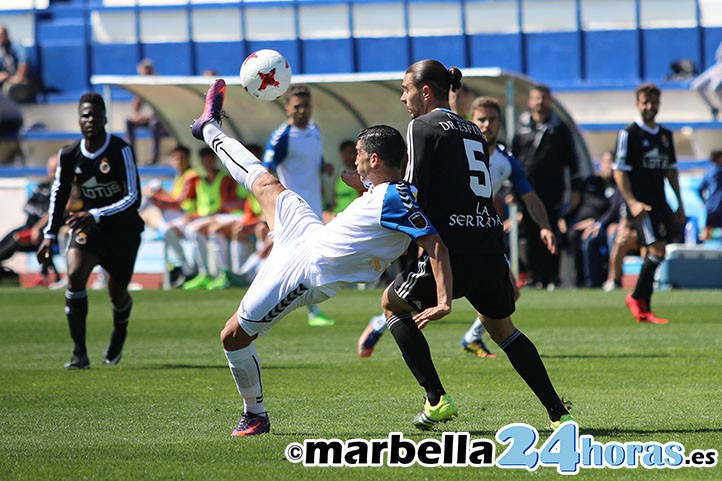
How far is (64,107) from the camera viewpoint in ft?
93.6

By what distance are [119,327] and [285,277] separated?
451cm

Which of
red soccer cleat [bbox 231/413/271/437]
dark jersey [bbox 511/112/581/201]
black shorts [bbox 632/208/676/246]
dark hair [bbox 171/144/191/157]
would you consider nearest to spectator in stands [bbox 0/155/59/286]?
dark hair [bbox 171/144/191/157]

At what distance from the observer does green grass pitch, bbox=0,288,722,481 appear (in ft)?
21.8

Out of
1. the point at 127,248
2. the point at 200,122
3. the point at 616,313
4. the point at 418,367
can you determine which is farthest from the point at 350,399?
the point at 616,313

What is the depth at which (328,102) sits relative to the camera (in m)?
21.8

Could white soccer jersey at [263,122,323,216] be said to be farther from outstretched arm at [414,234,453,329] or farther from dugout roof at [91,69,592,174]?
outstretched arm at [414,234,453,329]

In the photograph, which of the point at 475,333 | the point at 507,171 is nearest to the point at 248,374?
the point at 507,171

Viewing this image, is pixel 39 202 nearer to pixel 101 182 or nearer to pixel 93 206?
pixel 93 206

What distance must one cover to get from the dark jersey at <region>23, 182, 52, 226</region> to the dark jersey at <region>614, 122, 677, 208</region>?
11.3m

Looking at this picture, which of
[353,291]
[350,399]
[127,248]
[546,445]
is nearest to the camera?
[546,445]

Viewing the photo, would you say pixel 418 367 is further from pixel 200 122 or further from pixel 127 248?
pixel 127 248

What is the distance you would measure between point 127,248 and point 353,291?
29.4 feet

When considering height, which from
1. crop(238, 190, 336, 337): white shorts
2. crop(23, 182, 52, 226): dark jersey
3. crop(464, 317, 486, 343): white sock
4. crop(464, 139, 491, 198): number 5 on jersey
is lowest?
crop(464, 317, 486, 343): white sock

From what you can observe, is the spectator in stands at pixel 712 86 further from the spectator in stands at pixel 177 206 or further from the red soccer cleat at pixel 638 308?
the red soccer cleat at pixel 638 308
